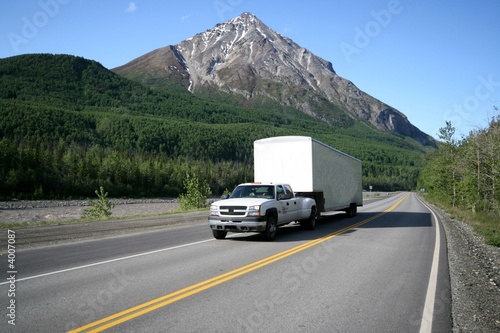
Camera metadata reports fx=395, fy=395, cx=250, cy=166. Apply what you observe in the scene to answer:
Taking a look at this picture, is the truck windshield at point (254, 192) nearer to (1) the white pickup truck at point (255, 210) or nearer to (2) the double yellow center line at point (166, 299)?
(1) the white pickup truck at point (255, 210)

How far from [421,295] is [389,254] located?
414cm

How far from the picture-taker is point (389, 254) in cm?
1073

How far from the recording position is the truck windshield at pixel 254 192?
47.1ft

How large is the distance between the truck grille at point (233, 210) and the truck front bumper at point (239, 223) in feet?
0.55

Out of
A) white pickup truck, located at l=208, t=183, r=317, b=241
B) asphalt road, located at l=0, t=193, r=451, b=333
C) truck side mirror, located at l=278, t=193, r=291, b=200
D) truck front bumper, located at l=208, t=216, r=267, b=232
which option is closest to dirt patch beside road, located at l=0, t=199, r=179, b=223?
white pickup truck, located at l=208, t=183, r=317, b=241

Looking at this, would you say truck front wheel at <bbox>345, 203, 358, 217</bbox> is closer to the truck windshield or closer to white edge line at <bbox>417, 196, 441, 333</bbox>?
the truck windshield

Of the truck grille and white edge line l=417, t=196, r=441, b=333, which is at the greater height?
the truck grille

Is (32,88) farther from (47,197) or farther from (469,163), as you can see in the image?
(469,163)

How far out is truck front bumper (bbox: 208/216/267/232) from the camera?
499 inches

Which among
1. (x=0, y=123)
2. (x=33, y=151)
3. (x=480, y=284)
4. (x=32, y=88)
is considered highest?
(x=32, y=88)

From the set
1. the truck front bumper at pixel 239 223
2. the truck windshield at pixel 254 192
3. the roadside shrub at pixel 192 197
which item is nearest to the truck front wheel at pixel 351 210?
the truck windshield at pixel 254 192

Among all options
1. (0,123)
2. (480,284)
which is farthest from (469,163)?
(0,123)

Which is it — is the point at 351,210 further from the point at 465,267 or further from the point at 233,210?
the point at 465,267

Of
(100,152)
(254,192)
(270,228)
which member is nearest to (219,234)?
(270,228)
